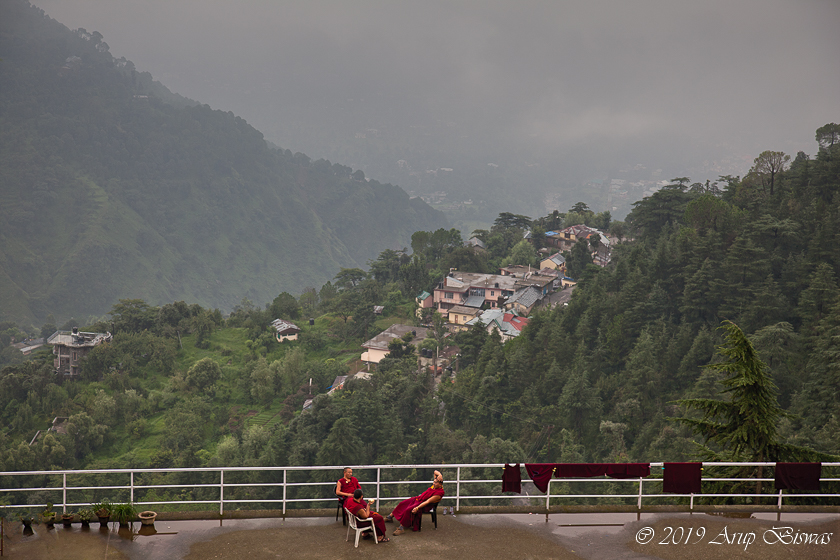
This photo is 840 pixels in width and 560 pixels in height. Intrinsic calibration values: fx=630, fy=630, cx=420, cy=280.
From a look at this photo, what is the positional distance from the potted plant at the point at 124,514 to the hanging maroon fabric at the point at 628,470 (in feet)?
24.2

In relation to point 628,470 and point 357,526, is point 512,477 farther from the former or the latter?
point 357,526

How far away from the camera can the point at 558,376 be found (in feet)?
161

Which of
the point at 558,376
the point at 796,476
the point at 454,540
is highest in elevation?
the point at 796,476

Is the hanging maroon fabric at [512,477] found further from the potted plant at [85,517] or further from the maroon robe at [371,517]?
the potted plant at [85,517]

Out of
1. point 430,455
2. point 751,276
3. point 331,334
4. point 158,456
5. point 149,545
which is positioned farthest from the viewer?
point 331,334

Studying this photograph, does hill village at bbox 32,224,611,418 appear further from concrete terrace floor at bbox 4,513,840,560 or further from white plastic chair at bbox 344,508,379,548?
white plastic chair at bbox 344,508,379,548

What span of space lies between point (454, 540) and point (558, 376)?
1619 inches

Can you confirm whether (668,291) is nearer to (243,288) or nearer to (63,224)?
(243,288)

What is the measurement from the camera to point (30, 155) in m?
196

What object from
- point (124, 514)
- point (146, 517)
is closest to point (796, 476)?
point (146, 517)

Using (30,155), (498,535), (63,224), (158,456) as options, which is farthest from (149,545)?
(30,155)

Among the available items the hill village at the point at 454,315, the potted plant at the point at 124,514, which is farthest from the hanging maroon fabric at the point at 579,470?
the hill village at the point at 454,315

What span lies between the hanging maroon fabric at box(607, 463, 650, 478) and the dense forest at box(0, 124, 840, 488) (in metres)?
22.7

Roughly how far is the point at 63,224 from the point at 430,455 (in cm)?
15857
